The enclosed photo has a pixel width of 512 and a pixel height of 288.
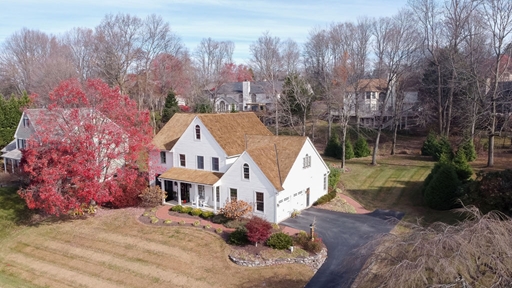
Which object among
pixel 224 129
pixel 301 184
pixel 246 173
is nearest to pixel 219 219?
pixel 246 173

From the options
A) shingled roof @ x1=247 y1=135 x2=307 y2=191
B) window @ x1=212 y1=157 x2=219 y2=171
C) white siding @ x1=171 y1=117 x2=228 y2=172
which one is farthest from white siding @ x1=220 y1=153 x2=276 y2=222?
window @ x1=212 y1=157 x2=219 y2=171

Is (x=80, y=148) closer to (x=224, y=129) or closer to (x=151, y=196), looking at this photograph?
(x=151, y=196)

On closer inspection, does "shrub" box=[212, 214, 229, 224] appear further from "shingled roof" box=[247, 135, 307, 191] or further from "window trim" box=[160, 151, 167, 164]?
"window trim" box=[160, 151, 167, 164]

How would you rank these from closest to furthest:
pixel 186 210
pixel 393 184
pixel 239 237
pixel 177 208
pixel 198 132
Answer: pixel 239 237, pixel 186 210, pixel 177 208, pixel 198 132, pixel 393 184

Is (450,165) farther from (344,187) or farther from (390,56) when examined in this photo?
(390,56)

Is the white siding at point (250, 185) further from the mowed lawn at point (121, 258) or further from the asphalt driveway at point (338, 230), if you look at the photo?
the mowed lawn at point (121, 258)

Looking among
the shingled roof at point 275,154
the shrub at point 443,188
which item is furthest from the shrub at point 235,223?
the shrub at point 443,188

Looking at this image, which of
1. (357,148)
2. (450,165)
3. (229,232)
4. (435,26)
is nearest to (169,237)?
(229,232)
